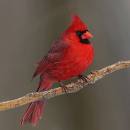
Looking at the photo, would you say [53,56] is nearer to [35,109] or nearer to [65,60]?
[65,60]

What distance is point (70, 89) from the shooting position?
1272 millimetres

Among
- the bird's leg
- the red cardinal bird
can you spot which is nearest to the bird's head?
the red cardinal bird

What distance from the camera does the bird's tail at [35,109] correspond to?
48.7 inches

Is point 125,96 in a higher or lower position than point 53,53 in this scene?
lower

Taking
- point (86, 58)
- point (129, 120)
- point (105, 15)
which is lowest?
point (129, 120)

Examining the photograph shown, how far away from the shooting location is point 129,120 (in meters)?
1.34

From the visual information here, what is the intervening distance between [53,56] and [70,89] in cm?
12

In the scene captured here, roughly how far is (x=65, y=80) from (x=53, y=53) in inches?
3.4

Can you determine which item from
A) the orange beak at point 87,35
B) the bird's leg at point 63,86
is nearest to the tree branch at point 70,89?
the bird's leg at point 63,86

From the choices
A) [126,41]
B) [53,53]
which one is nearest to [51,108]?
[53,53]

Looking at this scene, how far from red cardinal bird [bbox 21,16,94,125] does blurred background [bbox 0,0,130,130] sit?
0.09 ft

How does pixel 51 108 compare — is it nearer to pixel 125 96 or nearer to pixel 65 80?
pixel 65 80

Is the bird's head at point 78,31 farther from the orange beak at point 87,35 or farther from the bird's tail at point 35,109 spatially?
the bird's tail at point 35,109

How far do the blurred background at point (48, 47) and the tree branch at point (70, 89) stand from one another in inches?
0.5
